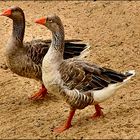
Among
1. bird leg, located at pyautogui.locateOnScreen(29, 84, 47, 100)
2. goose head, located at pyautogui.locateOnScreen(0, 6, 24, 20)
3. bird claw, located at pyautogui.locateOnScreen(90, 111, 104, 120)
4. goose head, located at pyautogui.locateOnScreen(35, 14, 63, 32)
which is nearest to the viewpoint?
goose head, located at pyautogui.locateOnScreen(35, 14, 63, 32)

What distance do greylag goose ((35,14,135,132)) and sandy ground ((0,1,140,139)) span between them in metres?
0.39

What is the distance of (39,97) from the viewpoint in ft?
31.0

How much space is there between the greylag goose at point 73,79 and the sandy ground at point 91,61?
39cm

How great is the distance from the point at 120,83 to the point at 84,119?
85 centimetres

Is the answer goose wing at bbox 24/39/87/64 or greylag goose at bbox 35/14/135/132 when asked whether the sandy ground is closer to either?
greylag goose at bbox 35/14/135/132

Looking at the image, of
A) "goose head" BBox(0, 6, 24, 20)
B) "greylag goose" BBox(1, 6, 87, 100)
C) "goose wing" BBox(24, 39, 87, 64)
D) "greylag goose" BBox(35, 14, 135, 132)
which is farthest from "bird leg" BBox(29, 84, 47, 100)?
"greylag goose" BBox(35, 14, 135, 132)

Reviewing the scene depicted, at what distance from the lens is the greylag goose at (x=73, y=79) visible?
296 inches

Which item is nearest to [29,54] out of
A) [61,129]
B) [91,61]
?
[91,61]

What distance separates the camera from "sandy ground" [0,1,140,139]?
7.60 meters

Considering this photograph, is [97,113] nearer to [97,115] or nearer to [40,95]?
[97,115]

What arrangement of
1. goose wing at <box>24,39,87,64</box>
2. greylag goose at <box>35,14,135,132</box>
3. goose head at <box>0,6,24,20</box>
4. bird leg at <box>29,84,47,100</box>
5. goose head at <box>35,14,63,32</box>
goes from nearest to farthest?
greylag goose at <box>35,14,135,132</box> → goose head at <box>35,14,63,32</box> → goose wing at <box>24,39,87,64</box> → goose head at <box>0,6,24,20</box> → bird leg at <box>29,84,47,100</box>

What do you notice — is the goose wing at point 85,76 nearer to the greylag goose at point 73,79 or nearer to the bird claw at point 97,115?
the greylag goose at point 73,79

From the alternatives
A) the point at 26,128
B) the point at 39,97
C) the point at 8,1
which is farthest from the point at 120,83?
the point at 8,1

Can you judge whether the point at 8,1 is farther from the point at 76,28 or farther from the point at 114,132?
the point at 114,132
